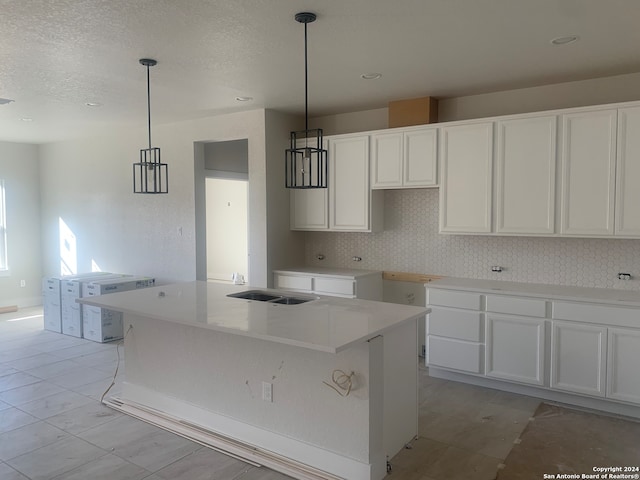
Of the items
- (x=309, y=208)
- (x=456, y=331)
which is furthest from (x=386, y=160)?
(x=456, y=331)

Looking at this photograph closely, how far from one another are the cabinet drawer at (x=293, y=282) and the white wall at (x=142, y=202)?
0.15 meters

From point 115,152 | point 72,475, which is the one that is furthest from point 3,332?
point 72,475

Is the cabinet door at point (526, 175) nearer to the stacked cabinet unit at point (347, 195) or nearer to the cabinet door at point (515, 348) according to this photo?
the cabinet door at point (515, 348)

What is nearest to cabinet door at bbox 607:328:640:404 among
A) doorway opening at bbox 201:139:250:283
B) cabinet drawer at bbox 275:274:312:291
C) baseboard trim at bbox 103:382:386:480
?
baseboard trim at bbox 103:382:386:480

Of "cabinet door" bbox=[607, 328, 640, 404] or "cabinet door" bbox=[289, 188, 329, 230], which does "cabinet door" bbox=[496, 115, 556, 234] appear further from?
"cabinet door" bbox=[289, 188, 329, 230]

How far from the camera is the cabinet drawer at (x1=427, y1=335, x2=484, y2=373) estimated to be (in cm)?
415

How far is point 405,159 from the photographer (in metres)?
4.64

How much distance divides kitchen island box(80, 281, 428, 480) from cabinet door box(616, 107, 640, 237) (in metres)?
1.83

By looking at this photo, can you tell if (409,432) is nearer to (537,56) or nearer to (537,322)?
(537,322)

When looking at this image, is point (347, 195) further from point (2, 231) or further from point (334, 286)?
point (2, 231)

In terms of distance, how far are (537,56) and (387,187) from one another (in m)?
1.79

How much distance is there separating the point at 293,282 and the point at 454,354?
6.07 ft

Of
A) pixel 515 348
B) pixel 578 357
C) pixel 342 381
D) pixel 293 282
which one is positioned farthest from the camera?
pixel 293 282

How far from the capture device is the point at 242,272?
9578 mm
